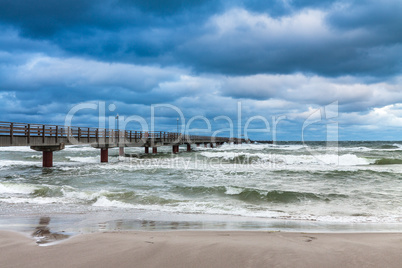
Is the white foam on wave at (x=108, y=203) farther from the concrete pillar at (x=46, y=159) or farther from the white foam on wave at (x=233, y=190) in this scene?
the concrete pillar at (x=46, y=159)

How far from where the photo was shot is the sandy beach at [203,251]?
12.4 feet

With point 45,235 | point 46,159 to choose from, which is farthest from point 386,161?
point 45,235

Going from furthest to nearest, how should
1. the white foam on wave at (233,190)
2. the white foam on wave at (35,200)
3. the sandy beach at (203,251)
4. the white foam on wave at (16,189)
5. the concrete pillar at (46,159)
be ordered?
the concrete pillar at (46,159) < the white foam on wave at (16,189) < the white foam on wave at (233,190) < the white foam on wave at (35,200) < the sandy beach at (203,251)

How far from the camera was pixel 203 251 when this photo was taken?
425 centimetres

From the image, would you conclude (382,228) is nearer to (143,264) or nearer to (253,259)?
(253,259)

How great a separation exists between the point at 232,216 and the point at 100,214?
3.70 meters

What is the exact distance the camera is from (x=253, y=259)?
12.8 ft

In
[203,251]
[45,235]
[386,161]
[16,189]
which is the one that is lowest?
[386,161]

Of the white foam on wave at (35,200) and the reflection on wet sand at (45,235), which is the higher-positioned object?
the reflection on wet sand at (45,235)

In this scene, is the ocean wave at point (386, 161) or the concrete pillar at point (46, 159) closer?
the concrete pillar at point (46, 159)

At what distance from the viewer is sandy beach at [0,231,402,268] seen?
A: 3.78 m

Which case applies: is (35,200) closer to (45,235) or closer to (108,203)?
(108,203)

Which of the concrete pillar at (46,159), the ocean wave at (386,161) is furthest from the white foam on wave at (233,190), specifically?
the ocean wave at (386,161)

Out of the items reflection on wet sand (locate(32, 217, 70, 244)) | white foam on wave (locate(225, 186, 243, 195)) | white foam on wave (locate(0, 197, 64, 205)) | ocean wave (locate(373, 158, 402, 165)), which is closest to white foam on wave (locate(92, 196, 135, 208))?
white foam on wave (locate(0, 197, 64, 205))
